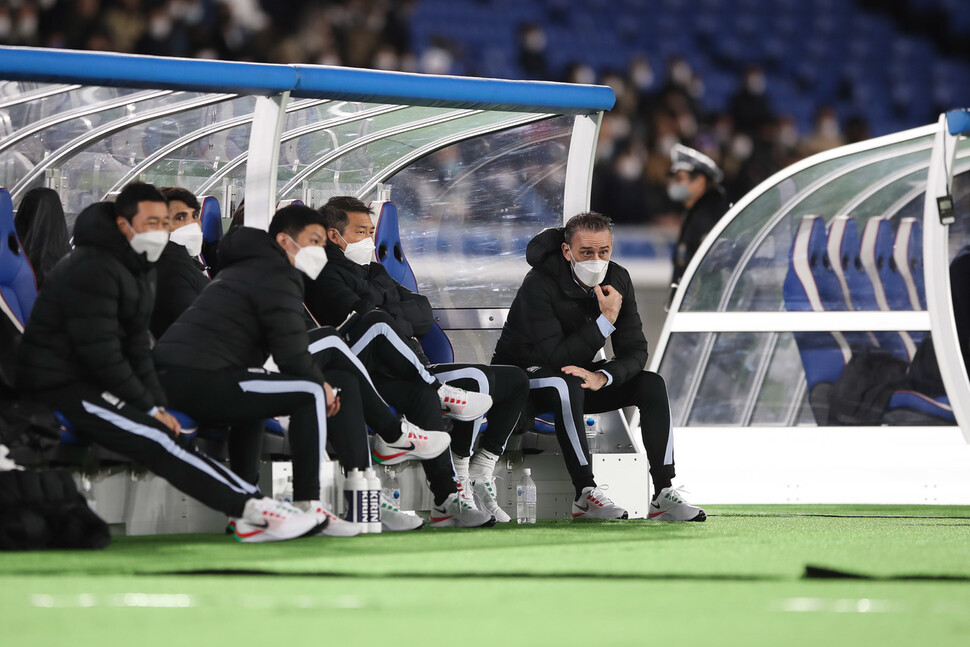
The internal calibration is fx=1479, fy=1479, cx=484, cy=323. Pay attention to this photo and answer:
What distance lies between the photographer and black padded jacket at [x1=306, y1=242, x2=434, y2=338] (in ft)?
22.4

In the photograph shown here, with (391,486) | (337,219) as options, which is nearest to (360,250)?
(337,219)

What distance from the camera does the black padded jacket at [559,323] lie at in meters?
7.30

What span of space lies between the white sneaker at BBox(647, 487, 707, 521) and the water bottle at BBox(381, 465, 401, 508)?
129 cm

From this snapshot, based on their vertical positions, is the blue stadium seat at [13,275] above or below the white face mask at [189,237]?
below

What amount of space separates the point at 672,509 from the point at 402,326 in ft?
5.28

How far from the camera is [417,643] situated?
120 inches

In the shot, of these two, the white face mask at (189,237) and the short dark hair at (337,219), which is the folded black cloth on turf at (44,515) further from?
the short dark hair at (337,219)

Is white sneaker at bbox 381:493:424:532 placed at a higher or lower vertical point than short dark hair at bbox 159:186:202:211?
lower

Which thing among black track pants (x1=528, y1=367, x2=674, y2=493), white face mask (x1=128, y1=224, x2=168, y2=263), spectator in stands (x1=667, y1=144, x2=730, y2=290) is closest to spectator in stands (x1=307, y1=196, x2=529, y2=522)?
black track pants (x1=528, y1=367, x2=674, y2=493)

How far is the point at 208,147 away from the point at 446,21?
1042 centimetres

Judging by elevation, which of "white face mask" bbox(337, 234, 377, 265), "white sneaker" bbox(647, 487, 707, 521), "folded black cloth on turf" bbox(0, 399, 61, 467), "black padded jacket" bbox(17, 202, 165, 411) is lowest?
"white sneaker" bbox(647, 487, 707, 521)

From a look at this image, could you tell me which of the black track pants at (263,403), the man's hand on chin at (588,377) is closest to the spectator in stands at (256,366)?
the black track pants at (263,403)

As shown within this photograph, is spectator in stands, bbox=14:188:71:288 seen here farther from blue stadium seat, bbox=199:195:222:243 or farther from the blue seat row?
the blue seat row

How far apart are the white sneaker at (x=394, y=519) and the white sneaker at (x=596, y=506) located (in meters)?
0.96
